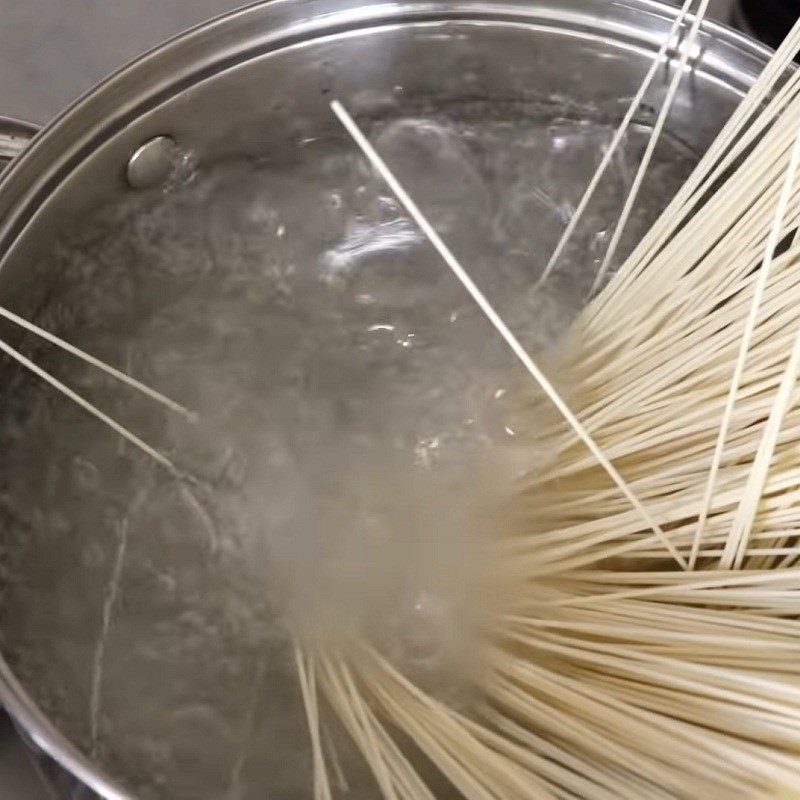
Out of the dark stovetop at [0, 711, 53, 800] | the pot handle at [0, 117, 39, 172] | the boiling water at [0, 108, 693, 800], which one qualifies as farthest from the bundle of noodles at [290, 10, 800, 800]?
the pot handle at [0, 117, 39, 172]

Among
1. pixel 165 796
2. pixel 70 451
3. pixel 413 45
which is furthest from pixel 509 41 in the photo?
pixel 165 796

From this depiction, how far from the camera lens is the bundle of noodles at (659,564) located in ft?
1.69

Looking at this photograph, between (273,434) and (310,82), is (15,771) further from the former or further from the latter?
(310,82)

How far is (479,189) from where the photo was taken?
84 cm

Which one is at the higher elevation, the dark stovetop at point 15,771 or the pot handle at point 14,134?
the pot handle at point 14,134

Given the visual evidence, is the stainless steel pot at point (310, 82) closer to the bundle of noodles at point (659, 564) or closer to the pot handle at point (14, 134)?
the pot handle at point (14, 134)

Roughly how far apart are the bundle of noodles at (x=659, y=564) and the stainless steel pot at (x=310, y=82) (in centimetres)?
10

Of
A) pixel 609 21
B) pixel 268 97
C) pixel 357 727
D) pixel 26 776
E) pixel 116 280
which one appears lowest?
pixel 26 776

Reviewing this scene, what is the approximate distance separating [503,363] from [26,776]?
0.44 metres

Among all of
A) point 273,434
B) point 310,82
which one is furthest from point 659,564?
point 310,82

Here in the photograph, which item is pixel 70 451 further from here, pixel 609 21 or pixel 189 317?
pixel 609 21

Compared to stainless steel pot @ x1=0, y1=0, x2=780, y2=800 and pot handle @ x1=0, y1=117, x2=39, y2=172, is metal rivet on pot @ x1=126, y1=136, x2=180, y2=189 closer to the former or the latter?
stainless steel pot @ x1=0, y1=0, x2=780, y2=800

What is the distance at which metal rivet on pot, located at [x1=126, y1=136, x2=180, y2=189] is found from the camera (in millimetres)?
724

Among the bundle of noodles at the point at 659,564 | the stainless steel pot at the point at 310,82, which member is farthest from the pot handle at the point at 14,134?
the bundle of noodles at the point at 659,564
